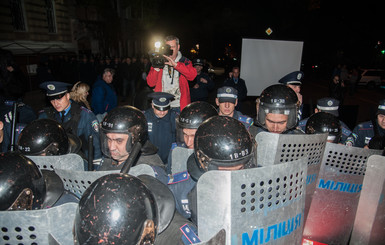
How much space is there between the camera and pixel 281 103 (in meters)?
3.20

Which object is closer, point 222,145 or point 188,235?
point 188,235

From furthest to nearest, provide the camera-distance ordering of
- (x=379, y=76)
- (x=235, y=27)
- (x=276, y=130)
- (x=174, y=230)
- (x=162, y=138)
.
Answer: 1. (x=235, y=27)
2. (x=379, y=76)
3. (x=162, y=138)
4. (x=276, y=130)
5. (x=174, y=230)

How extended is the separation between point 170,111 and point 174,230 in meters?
3.05

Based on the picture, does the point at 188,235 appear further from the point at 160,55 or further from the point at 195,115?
the point at 160,55

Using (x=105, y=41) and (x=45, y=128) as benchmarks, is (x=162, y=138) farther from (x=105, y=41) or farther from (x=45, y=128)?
(x=105, y=41)

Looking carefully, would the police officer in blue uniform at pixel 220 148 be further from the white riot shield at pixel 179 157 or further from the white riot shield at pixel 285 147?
the white riot shield at pixel 179 157

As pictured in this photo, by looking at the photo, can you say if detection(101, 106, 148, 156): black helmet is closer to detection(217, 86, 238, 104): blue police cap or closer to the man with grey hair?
detection(217, 86, 238, 104): blue police cap

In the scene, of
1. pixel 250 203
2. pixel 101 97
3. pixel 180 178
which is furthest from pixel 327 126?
pixel 101 97

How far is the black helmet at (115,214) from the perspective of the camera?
1.32 metres

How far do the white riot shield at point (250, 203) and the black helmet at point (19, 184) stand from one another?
1.19 metres

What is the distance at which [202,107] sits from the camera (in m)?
3.52

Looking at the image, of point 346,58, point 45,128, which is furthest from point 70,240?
point 346,58

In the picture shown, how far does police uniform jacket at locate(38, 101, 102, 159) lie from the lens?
13.6 ft

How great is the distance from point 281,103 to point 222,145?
1.53m
